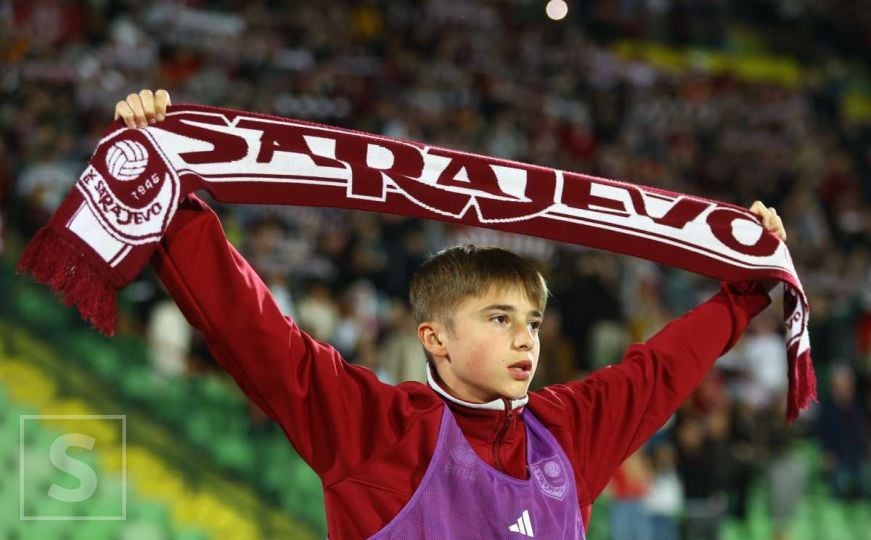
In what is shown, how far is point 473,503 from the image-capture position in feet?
8.10

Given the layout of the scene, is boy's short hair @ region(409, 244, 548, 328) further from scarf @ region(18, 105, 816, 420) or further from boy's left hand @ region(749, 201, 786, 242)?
boy's left hand @ region(749, 201, 786, 242)

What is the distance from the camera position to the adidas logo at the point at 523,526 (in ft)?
8.12

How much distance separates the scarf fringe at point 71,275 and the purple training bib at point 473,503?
2.27ft

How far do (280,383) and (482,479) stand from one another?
1.51 ft

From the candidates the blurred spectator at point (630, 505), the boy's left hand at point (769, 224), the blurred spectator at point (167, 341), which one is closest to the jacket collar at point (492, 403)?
the boy's left hand at point (769, 224)

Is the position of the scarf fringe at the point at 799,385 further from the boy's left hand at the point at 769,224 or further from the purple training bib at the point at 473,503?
the purple training bib at the point at 473,503

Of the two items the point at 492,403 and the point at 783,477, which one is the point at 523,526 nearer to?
the point at 492,403

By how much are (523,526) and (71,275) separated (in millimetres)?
1026

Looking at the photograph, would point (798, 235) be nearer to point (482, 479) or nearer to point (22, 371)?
point (22, 371)

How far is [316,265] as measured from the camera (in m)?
8.34
